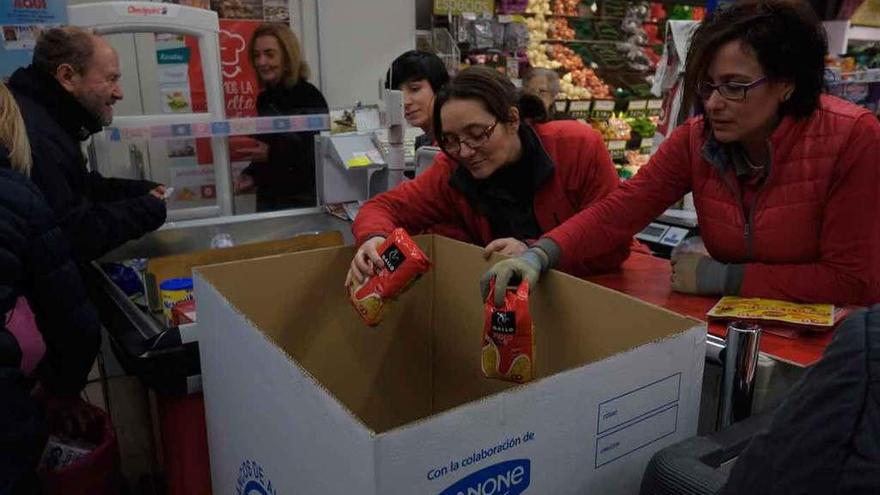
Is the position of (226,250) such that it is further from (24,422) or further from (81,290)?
(24,422)

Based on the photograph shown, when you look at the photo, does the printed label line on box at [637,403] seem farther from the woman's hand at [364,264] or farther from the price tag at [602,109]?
the price tag at [602,109]

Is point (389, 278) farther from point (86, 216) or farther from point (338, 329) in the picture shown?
point (86, 216)

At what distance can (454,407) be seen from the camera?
844mm

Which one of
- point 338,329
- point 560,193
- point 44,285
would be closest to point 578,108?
point 560,193

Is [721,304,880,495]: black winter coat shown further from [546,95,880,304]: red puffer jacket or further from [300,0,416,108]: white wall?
[300,0,416,108]: white wall

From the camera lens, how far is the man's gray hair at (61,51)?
87.1 inches

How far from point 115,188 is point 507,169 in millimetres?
1467

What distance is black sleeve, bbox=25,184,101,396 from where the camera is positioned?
1.45 m

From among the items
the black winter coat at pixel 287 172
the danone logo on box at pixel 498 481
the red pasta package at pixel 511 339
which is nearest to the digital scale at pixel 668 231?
the black winter coat at pixel 287 172

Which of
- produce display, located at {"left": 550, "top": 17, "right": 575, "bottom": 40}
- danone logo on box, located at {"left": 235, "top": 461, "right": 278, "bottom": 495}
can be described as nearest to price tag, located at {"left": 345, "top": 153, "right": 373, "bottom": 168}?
danone logo on box, located at {"left": 235, "top": 461, "right": 278, "bottom": 495}

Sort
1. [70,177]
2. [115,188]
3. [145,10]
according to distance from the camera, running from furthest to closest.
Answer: [145,10]
[115,188]
[70,177]

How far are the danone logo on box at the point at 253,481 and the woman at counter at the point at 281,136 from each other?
203 centimetres

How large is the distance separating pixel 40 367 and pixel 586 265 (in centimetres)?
143

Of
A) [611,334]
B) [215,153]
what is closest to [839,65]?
[215,153]
